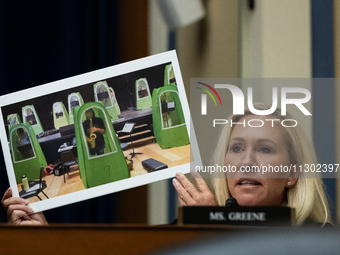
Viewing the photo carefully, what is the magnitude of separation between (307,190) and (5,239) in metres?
0.72

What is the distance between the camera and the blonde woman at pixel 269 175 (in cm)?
87

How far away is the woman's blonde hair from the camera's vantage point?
0.87m

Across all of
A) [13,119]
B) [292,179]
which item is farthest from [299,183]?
[13,119]

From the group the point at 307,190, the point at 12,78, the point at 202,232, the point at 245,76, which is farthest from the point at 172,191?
the point at 202,232

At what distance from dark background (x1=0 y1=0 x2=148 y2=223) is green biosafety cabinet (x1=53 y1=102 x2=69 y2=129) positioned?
55 centimetres

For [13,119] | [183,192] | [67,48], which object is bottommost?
[183,192]

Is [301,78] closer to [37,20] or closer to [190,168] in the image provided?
[190,168]

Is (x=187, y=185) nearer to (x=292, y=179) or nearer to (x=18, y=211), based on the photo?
(x=292, y=179)

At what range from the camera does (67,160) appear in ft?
2.65

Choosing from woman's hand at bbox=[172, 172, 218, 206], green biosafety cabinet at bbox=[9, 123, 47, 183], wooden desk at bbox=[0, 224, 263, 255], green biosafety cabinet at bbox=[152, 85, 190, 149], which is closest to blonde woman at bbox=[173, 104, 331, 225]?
woman's hand at bbox=[172, 172, 218, 206]

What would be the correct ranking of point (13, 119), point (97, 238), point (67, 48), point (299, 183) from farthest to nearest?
point (67, 48)
point (299, 183)
point (13, 119)
point (97, 238)

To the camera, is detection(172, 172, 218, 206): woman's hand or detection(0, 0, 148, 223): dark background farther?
detection(0, 0, 148, 223): dark background

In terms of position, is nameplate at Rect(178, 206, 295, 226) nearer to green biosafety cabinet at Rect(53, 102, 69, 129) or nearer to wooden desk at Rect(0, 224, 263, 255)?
wooden desk at Rect(0, 224, 263, 255)

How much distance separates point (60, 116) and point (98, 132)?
0.38 ft
